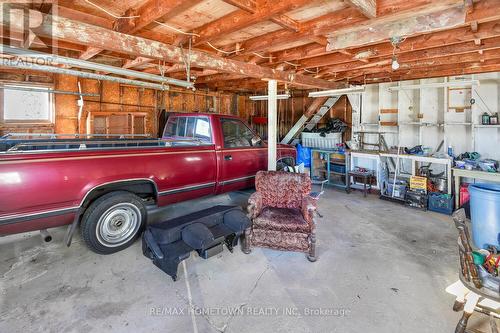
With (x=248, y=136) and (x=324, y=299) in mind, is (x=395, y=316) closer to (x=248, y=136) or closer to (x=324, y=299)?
(x=324, y=299)

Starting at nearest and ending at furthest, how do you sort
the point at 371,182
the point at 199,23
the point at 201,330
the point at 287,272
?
1. the point at 201,330
2. the point at 287,272
3. the point at 199,23
4. the point at 371,182

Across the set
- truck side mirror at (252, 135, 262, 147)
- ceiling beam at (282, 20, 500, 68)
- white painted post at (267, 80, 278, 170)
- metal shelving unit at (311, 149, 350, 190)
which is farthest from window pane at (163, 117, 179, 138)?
metal shelving unit at (311, 149, 350, 190)

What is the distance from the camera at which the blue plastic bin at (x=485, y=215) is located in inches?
124

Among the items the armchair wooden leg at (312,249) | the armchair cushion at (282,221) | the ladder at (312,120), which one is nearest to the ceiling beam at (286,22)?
the armchair cushion at (282,221)

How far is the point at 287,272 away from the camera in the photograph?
8.85 feet

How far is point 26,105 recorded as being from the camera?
16.2 ft

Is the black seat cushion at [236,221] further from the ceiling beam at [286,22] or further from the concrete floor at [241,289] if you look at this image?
the ceiling beam at [286,22]

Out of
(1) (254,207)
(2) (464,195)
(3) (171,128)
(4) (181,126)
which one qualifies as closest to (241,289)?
(1) (254,207)

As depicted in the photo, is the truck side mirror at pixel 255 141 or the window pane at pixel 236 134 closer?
the window pane at pixel 236 134

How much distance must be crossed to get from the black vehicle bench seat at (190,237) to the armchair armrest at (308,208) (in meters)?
0.68

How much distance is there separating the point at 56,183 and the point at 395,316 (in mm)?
3195

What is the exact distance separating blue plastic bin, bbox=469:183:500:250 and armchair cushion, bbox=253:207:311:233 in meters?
2.24

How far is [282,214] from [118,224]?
6.49 feet

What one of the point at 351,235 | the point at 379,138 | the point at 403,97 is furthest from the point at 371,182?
the point at 351,235
